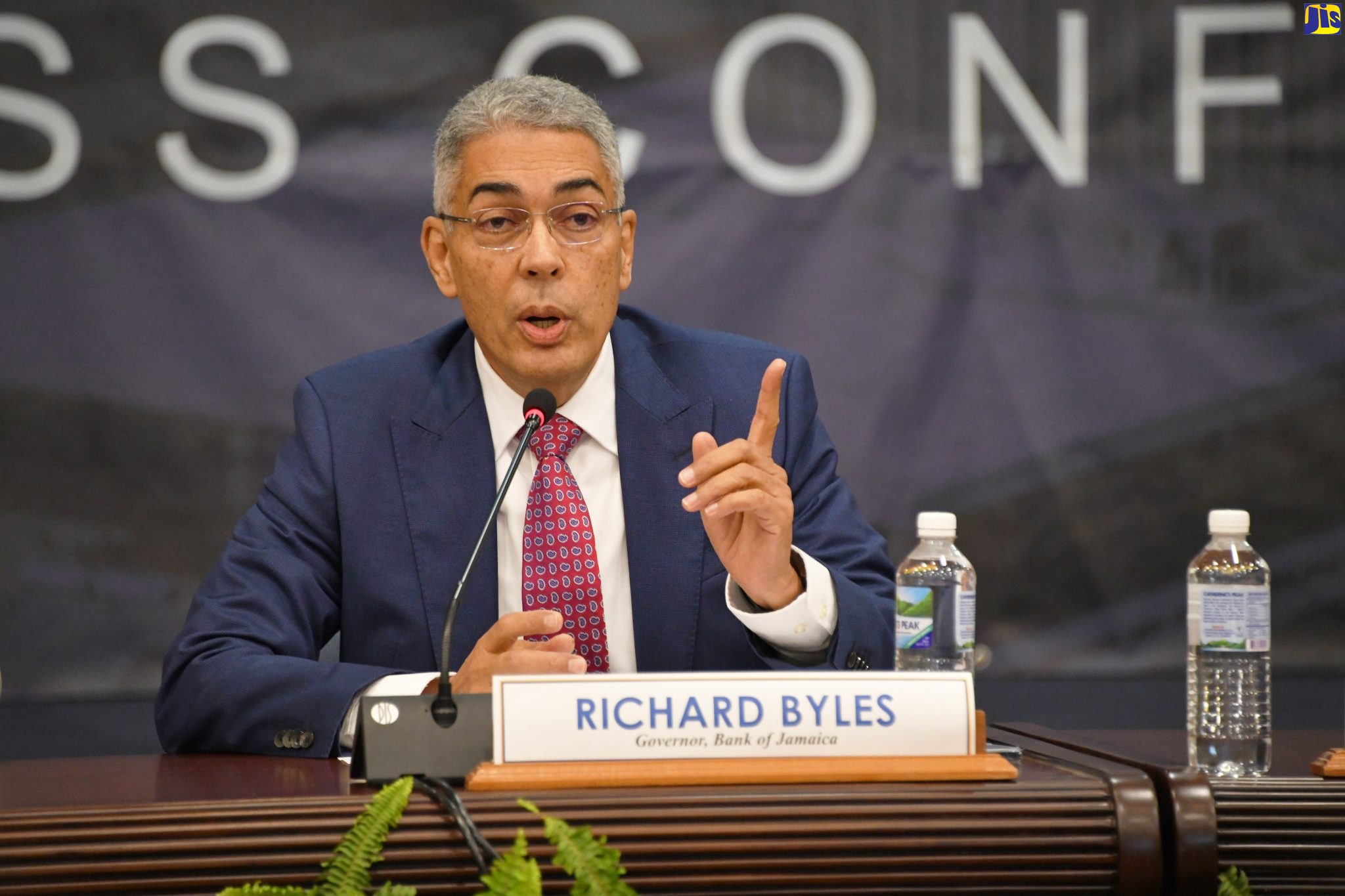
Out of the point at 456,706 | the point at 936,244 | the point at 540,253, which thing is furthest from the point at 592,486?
the point at 936,244

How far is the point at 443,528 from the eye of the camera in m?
2.27

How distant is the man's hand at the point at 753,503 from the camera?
1768 millimetres

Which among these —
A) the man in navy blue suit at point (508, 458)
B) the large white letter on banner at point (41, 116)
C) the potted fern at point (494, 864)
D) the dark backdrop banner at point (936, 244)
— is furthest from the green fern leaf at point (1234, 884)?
the large white letter on banner at point (41, 116)

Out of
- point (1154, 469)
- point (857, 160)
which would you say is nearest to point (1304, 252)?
point (1154, 469)

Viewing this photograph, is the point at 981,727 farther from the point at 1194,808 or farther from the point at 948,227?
the point at 948,227

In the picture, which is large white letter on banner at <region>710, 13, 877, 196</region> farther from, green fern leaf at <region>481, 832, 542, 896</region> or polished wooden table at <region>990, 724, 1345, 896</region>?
green fern leaf at <region>481, 832, 542, 896</region>

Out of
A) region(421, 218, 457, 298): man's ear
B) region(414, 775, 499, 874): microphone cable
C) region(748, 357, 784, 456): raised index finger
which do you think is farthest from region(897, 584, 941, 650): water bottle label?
region(421, 218, 457, 298): man's ear

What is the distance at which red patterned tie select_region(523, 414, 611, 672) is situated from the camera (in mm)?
2248

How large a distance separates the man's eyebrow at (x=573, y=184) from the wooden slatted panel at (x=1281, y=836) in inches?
53.3

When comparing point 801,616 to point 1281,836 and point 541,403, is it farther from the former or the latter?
point 1281,836

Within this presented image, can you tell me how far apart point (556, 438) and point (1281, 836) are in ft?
4.25

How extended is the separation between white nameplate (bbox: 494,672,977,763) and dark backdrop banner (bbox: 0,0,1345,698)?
6.13ft

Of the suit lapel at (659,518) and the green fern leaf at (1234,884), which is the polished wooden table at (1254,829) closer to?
the green fern leaf at (1234,884)

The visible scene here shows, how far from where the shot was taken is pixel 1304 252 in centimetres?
332
